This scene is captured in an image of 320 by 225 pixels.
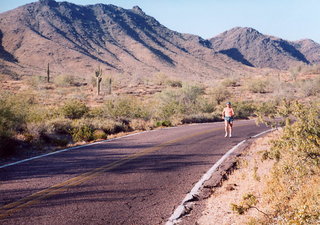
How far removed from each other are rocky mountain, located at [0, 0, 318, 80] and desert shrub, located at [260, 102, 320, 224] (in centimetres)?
8422

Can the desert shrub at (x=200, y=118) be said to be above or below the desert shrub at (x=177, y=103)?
below

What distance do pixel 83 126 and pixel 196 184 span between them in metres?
8.23

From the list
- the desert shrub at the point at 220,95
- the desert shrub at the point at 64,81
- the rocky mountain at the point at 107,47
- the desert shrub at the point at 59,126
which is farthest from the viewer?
the rocky mountain at the point at 107,47

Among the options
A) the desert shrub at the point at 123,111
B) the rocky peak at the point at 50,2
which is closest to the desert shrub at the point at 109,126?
the desert shrub at the point at 123,111

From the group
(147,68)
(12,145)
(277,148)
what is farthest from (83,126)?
(147,68)

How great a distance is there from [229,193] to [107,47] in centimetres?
13155

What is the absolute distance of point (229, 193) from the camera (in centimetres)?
545

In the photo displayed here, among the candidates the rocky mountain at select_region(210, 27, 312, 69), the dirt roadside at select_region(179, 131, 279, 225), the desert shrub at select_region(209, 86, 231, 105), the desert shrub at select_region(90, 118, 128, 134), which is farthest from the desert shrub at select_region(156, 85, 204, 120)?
the rocky mountain at select_region(210, 27, 312, 69)

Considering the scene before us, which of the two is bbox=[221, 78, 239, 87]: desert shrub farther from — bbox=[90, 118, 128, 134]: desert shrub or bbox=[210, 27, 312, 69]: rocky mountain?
bbox=[210, 27, 312, 69]: rocky mountain

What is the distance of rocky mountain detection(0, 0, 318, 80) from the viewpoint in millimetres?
101500

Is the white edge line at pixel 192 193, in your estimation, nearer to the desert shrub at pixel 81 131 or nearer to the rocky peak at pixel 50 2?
the desert shrub at pixel 81 131

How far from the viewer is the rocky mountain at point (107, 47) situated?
333 ft

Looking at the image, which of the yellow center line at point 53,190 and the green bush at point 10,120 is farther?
the green bush at point 10,120

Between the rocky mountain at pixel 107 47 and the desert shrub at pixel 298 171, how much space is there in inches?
3316
